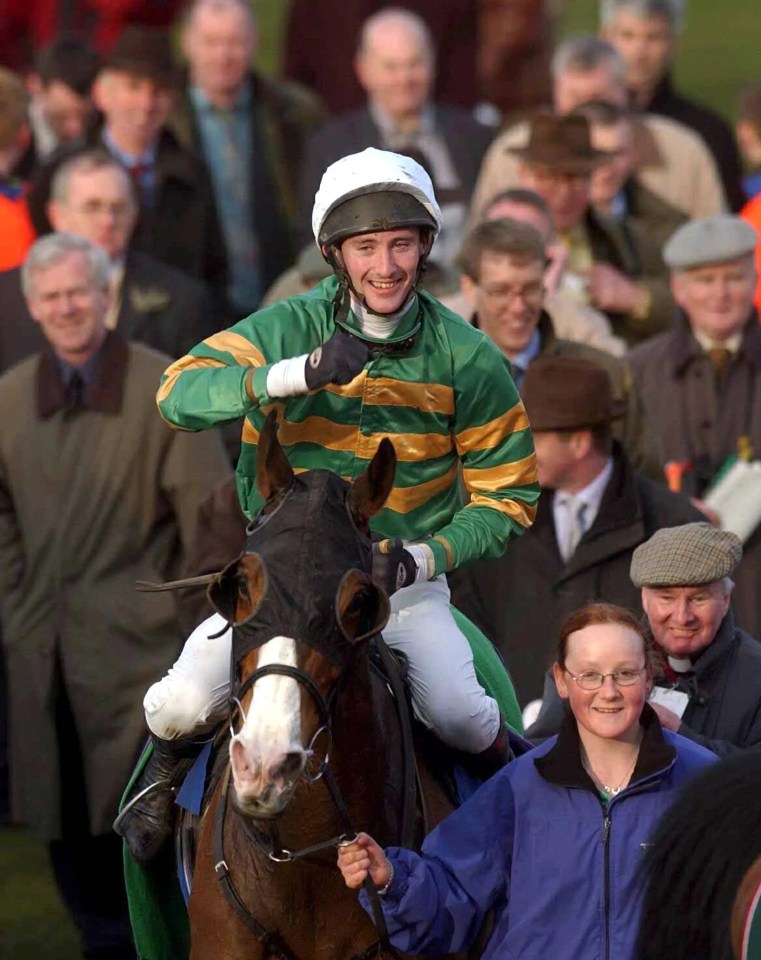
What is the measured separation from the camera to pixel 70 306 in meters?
9.62

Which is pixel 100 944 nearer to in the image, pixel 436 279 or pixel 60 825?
pixel 60 825

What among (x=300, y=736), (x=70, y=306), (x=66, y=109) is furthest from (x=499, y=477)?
(x=66, y=109)

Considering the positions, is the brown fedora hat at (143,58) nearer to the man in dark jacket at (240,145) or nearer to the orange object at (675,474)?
the man in dark jacket at (240,145)

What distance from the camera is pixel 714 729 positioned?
716 cm

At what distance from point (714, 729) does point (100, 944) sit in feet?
8.85

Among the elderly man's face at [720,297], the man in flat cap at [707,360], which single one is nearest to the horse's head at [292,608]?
the man in flat cap at [707,360]

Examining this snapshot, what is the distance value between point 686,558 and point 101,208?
449 cm

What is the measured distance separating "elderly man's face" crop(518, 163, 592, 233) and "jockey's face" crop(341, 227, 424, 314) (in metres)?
4.86

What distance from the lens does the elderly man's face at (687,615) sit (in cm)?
725

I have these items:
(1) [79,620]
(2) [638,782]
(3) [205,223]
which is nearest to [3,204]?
(3) [205,223]

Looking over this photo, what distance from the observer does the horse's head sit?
5.49 metres

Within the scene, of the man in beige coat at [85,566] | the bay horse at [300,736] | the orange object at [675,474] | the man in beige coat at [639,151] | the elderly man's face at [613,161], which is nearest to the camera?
the bay horse at [300,736]

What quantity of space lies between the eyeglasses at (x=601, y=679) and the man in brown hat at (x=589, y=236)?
5123mm

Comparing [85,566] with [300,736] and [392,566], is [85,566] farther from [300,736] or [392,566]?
[300,736]
